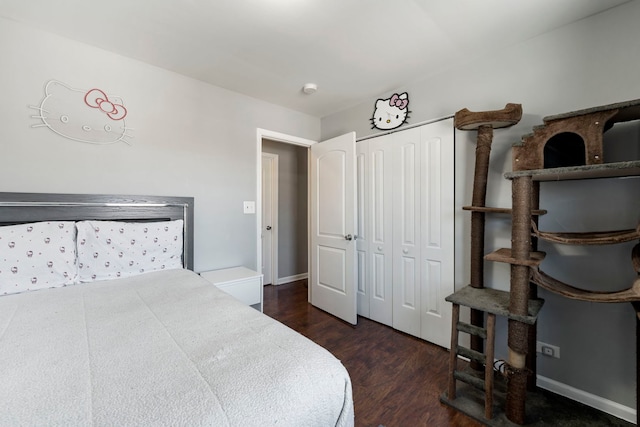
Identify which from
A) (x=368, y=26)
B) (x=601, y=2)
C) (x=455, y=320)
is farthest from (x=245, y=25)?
(x=455, y=320)

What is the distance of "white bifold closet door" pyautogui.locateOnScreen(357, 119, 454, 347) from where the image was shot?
2.20m

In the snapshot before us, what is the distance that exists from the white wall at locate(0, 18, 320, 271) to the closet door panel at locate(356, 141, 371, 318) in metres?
0.88

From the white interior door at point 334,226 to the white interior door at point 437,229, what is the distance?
0.68 metres

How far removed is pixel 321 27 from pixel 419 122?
3.92 feet

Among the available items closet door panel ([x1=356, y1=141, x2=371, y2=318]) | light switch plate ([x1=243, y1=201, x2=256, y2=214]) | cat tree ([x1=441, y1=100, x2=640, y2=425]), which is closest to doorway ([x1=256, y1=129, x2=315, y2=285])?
light switch plate ([x1=243, y1=201, x2=256, y2=214])

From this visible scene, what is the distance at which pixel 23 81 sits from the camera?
1.67 metres

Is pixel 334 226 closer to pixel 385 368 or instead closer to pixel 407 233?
pixel 407 233

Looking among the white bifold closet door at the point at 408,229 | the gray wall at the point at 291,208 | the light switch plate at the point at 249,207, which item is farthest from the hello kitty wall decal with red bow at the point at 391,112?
the gray wall at the point at 291,208

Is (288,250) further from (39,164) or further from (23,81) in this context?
(23,81)

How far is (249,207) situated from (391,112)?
1724 millimetres

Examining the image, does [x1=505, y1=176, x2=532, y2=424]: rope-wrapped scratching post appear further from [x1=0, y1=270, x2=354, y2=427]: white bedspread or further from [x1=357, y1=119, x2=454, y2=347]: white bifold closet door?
[x1=0, y1=270, x2=354, y2=427]: white bedspread

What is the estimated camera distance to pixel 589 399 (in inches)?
61.8

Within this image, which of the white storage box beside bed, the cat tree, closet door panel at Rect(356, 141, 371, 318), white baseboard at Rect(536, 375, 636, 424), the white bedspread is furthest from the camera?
closet door panel at Rect(356, 141, 371, 318)

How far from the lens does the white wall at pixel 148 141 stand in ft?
5.45
